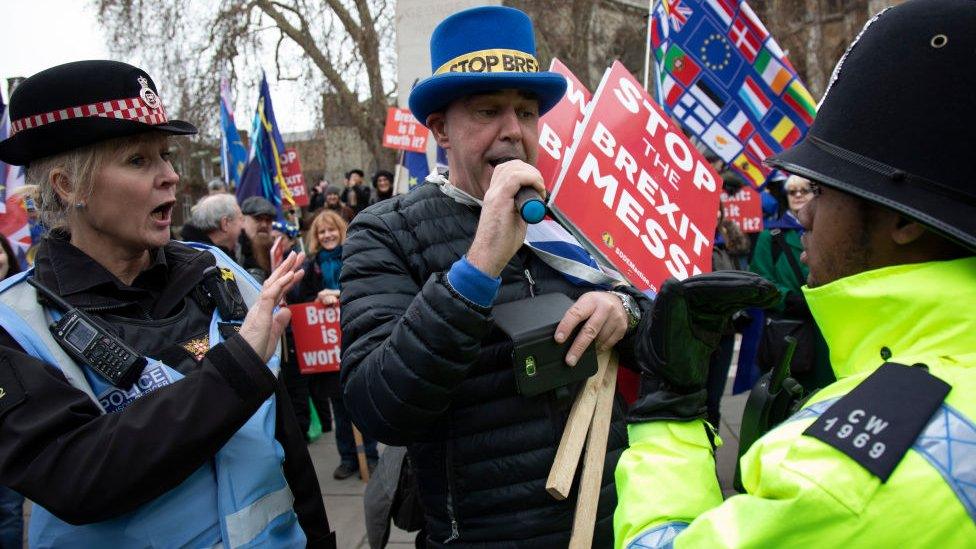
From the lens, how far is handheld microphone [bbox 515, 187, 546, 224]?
4.38 feet

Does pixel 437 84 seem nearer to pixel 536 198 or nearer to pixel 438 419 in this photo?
pixel 536 198

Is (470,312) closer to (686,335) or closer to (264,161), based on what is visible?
(686,335)

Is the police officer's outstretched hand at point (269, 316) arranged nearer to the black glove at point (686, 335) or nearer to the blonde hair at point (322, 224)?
the black glove at point (686, 335)

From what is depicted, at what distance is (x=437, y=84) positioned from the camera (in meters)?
1.63

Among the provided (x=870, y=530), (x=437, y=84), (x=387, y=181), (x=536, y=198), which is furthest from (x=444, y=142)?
(x=387, y=181)

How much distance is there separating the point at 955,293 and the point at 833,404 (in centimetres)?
23

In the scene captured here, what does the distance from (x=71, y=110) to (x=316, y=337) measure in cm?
365

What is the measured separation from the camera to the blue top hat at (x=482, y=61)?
5.31ft

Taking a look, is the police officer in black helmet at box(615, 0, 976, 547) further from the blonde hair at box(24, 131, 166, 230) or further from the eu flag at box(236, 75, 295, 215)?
the eu flag at box(236, 75, 295, 215)

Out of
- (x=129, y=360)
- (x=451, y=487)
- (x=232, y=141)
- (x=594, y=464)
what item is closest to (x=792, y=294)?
(x=594, y=464)

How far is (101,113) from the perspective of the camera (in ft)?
5.23

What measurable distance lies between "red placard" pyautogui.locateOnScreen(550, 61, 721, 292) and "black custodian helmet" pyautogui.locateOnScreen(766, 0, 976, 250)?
62cm

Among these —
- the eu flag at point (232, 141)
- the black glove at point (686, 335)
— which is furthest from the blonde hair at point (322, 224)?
the black glove at point (686, 335)

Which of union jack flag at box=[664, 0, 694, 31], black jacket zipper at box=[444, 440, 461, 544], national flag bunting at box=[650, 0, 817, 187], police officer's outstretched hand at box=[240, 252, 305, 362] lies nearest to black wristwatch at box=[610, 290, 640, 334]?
black jacket zipper at box=[444, 440, 461, 544]
